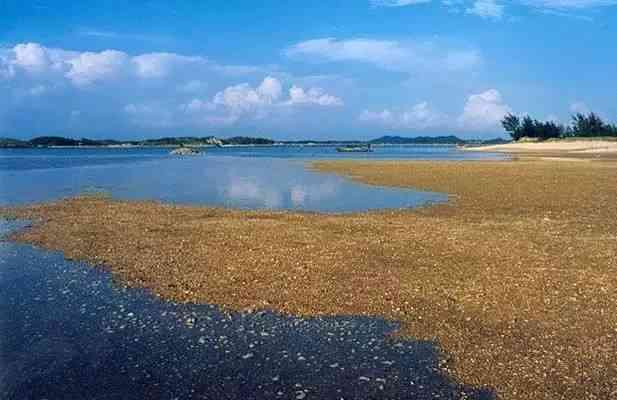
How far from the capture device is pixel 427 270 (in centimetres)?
1539

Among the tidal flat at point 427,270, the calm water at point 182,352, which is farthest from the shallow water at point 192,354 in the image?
the tidal flat at point 427,270

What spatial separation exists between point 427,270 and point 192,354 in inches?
320

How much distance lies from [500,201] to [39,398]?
28876mm

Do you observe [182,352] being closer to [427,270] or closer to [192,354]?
[192,354]

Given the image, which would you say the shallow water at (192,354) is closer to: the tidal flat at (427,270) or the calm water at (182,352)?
the calm water at (182,352)

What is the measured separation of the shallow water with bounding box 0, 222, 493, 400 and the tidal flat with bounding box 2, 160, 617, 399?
724 millimetres

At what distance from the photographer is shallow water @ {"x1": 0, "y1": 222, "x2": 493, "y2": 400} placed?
8.49 m

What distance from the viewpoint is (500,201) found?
104 ft

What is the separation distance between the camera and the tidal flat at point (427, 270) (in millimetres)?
9742

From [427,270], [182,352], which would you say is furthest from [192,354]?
[427,270]

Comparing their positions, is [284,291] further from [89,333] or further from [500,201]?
[500,201]

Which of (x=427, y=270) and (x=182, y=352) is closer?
(x=182, y=352)

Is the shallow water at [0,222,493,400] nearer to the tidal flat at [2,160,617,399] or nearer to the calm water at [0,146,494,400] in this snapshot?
the calm water at [0,146,494,400]

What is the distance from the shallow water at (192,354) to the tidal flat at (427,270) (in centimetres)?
72
